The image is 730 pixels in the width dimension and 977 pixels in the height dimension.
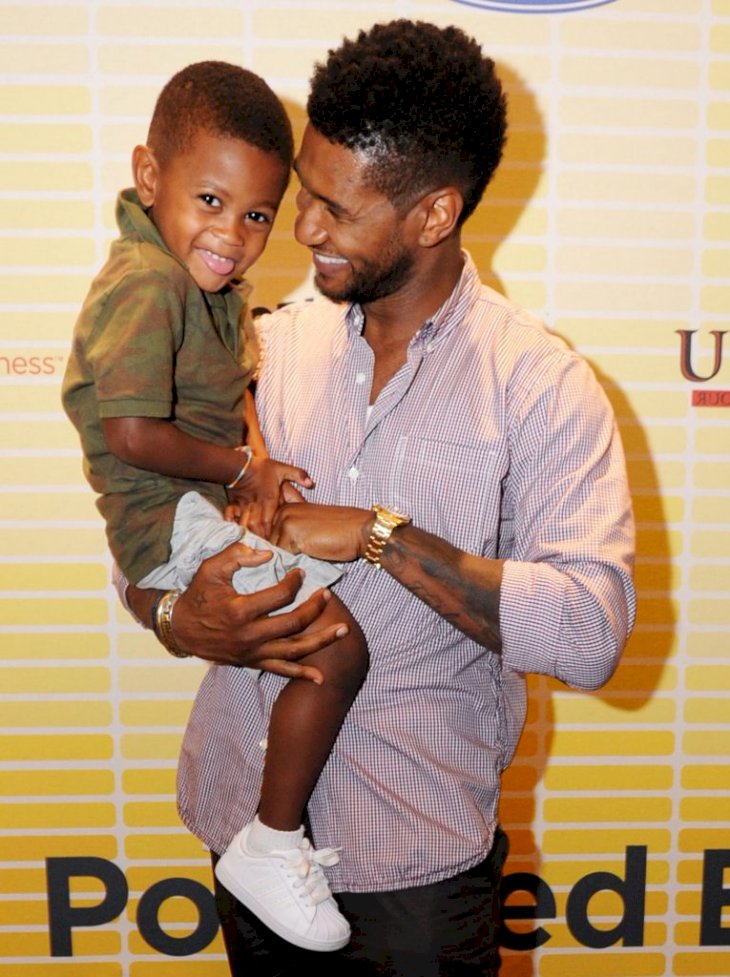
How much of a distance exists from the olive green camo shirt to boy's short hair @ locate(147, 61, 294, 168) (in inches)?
4.8

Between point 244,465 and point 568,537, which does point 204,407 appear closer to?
point 244,465

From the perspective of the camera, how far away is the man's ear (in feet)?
5.77

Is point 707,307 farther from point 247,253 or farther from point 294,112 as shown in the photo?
point 247,253

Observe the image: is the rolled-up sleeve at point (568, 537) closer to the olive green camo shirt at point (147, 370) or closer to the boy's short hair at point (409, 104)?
the boy's short hair at point (409, 104)

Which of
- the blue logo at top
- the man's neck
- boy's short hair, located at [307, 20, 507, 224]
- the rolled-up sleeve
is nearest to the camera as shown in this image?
the rolled-up sleeve

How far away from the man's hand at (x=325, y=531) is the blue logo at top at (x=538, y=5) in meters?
1.50

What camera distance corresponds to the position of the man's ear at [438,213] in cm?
176

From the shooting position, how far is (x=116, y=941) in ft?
9.80

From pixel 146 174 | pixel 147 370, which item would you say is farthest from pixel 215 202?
pixel 147 370

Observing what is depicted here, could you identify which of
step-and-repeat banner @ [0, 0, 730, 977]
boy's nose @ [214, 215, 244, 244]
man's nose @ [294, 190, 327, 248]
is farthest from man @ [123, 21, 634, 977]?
step-and-repeat banner @ [0, 0, 730, 977]

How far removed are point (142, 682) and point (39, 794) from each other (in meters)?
0.41

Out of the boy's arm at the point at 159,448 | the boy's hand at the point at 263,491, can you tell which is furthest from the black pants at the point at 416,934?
the boy's arm at the point at 159,448

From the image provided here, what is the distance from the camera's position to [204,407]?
180cm

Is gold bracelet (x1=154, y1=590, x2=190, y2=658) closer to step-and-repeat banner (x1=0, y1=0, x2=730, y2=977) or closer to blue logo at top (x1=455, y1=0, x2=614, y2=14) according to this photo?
step-and-repeat banner (x1=0, y1=0, x2=730, y2=977)
